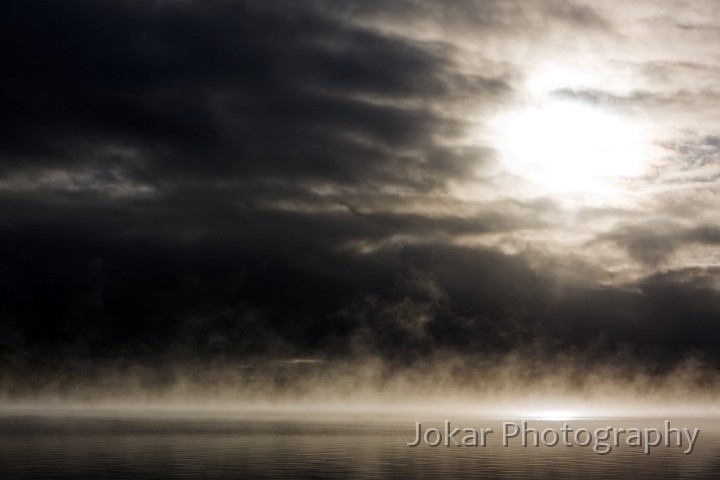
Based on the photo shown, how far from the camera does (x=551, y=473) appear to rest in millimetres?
91375

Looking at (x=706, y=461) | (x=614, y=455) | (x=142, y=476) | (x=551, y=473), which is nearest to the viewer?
(x=142, y=476)

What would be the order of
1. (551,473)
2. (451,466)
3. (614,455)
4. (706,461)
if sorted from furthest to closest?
(614,455)
(706,461)
(451,466)
(551,473)

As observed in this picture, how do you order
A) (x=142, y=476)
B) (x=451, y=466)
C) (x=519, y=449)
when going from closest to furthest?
(x=142, y=476), (x=451, y=466), (x=519, y=449)

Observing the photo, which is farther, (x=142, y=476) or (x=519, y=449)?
(x=519, y=449)

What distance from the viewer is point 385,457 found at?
380 feet

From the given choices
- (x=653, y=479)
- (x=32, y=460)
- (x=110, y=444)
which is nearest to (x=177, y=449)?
(x=110, y=444)

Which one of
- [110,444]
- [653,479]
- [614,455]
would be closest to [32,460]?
[110,444]

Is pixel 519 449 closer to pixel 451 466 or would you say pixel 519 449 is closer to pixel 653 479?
pixel 451 466

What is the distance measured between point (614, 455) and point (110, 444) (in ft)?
259

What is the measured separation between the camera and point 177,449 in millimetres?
Result: 128750

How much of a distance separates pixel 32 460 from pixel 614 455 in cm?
7842

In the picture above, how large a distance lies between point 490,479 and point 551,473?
10655 millimetres

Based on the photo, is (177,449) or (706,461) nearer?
(706,461)

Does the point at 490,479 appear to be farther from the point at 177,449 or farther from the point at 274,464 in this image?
the point at 177,449
